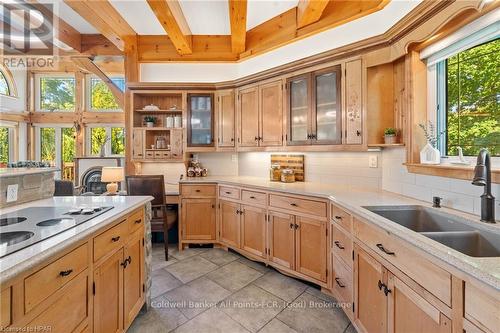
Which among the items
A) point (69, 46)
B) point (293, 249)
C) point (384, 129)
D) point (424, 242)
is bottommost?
point (293, 249)

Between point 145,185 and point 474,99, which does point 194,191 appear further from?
point 474,99

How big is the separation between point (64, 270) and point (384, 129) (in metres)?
2.51

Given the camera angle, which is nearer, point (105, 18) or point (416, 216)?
point (416, 216)

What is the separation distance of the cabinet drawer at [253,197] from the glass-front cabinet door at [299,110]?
2.34 feet

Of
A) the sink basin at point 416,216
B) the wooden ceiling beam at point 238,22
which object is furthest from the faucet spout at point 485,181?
the wooden ceiling beam at point 238,22

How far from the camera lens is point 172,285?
2316 mm

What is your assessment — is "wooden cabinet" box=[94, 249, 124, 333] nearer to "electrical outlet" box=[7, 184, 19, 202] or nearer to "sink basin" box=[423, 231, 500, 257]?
"electrical outlet" box=[7, 184, 19, 202]

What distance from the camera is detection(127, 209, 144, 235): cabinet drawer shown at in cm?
165

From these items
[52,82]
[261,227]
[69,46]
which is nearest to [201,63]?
[69,46]

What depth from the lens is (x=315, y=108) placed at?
253cm

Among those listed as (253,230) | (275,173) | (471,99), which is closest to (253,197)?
(253,230)

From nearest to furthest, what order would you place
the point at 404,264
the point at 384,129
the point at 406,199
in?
the point at 404,264 → the point at 406,199 → the point at 384,129

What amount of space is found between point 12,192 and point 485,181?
9.17ft

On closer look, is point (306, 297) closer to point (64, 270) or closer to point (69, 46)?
point (64, 270)
